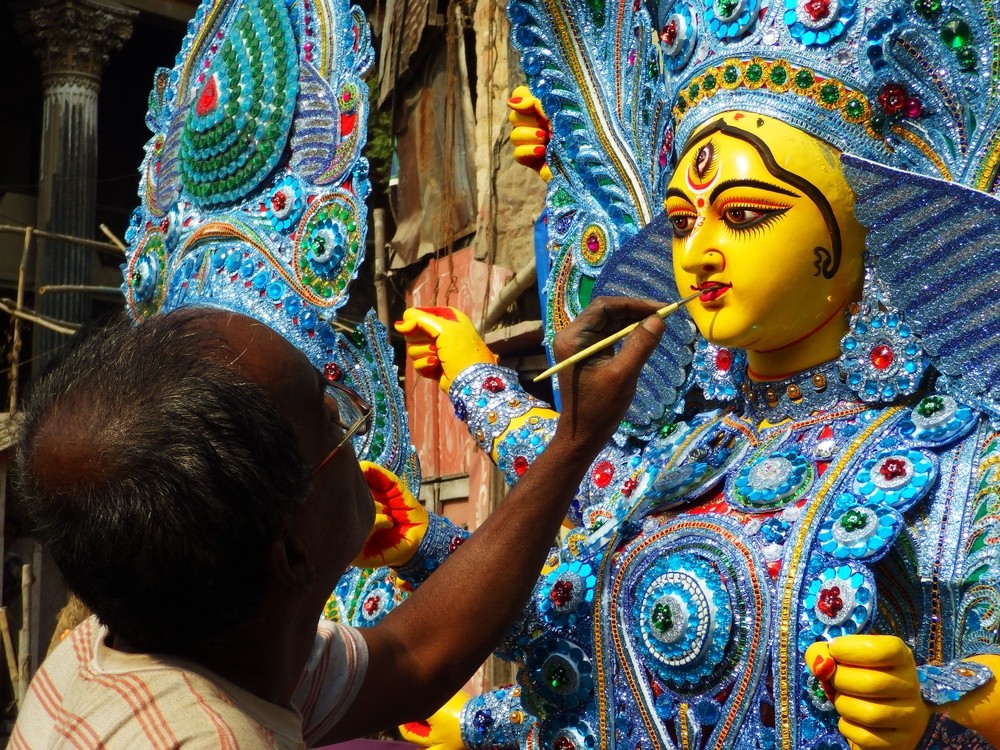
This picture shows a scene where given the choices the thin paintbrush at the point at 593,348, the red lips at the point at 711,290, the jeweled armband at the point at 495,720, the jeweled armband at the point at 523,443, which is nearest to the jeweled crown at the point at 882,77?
the red lips at the point at 711,290

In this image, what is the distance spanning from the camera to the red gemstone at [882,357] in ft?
7.50

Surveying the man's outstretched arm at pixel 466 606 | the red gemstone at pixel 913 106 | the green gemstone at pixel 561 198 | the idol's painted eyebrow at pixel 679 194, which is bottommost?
the man's outstretched arm at pixel 466 606

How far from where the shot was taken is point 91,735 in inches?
45.9

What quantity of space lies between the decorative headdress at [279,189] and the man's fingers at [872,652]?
1.31 m

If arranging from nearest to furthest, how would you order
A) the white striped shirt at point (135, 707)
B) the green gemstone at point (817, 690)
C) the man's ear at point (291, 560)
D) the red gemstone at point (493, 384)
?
the white striped shirt at point (135, 707) < the man's ear at point (291, 560) < the green gemstone at point (817, 690) < the red gemstone at point (493, 384)

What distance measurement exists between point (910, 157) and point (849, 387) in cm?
40

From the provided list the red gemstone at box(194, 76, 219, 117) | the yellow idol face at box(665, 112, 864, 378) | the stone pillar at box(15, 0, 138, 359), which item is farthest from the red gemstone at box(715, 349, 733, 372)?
the stone pillar at box(15, 0, 138, 359)

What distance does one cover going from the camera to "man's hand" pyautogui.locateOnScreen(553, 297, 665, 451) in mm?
1822

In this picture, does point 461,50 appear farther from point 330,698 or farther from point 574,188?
point 330,698

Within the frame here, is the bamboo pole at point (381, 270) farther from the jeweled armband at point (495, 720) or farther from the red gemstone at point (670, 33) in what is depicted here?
the red gemstone at point (670, 33)

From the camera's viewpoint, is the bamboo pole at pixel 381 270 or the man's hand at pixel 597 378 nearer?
the man's hand at pixel 597 378

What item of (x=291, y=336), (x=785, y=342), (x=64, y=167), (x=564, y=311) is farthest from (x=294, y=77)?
(x=64, y=167)

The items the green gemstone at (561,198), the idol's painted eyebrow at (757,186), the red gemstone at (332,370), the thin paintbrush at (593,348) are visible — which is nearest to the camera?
the thin paintbrush at (593,348)

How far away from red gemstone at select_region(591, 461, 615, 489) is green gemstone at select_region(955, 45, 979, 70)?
982 millimetres
